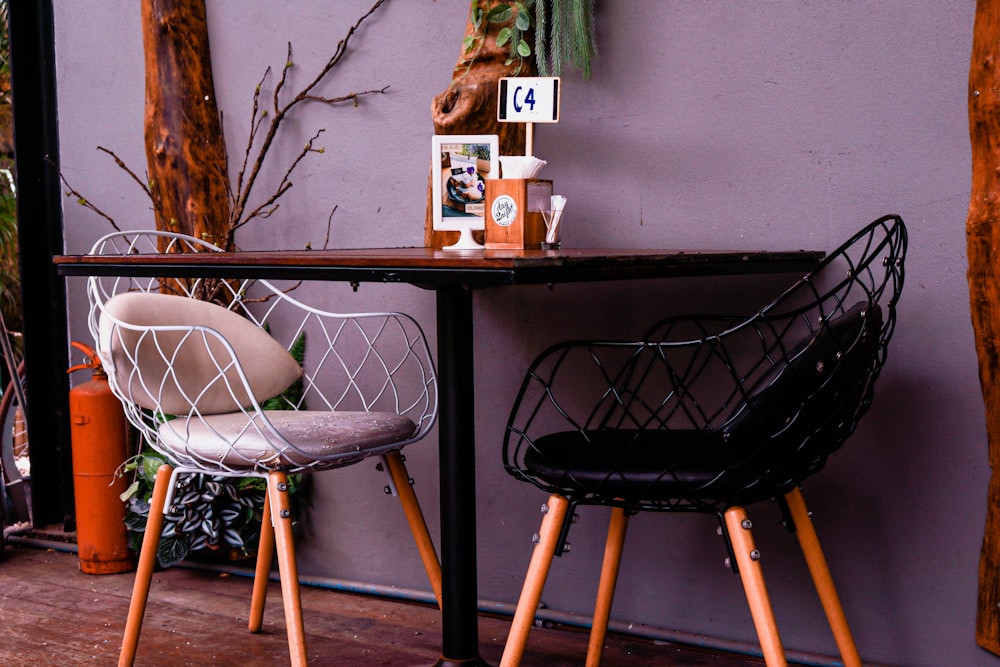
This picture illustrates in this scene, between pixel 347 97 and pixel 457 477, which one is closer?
pixel 457 477

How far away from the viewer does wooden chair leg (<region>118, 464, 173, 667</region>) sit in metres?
2.15

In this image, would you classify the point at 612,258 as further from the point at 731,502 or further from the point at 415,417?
the point at 415,417

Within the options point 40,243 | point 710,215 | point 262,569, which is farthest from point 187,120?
point 710,215

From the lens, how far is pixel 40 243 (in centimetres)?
341

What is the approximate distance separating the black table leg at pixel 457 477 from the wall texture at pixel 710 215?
62 centimetres

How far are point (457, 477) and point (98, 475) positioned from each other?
152cm

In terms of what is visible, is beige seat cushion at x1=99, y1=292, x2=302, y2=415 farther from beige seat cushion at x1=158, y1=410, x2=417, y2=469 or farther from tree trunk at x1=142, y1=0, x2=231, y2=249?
tree trunk at x1=142, y1=0, x2=231, y2=249

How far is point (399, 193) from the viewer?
Answer: 110 inches

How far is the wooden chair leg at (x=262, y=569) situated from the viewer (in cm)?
241

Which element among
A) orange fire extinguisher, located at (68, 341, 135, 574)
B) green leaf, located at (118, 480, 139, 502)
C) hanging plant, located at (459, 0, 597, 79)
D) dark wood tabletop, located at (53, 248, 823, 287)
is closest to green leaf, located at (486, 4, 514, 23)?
hanging plant, located at (459, 0, 597, 79)

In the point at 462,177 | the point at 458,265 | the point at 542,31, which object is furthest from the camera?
the point at 542,31

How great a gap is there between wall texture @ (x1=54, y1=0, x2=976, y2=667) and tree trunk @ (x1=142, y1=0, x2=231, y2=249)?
0.30 ft

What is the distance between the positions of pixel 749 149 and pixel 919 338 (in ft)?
1.81

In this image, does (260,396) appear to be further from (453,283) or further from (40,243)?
(40,243)
